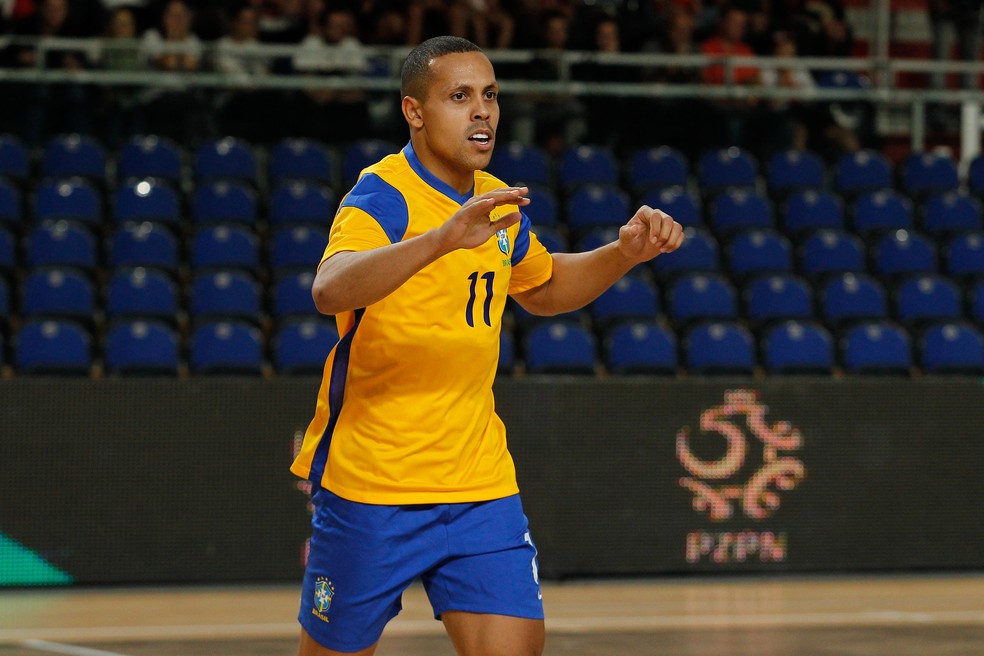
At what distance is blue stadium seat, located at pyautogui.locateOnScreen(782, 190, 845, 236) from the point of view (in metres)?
11.1

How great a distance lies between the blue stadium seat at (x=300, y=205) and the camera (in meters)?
10.4

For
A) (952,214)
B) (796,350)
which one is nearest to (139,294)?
(796,350)

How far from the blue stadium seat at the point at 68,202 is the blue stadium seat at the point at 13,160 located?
397mm

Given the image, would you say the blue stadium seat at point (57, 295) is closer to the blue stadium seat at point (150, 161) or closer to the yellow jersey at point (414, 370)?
the blue stadium seat at point (150, 161)

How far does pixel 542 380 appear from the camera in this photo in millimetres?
8531

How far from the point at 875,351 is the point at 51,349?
5.31 m

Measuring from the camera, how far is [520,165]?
1103 centimetres

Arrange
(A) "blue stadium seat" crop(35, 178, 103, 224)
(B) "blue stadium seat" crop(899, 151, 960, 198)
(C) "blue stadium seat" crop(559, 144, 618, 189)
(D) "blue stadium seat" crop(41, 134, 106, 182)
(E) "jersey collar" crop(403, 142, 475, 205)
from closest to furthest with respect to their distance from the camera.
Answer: (E) "jersey collar" crop(403, 142, 475, 205)
(A) "blue stadium seat" crop(35, 178, 103, 224)
(D) "blue stadium seat" crop(41, 134, 106, 182)
(C) "blue stadium seat" crop(559, 144, 618, 189)
(B) "blue stadium seat" crop(899, 151, 960, 198)

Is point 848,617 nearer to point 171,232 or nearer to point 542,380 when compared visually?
point 542,380

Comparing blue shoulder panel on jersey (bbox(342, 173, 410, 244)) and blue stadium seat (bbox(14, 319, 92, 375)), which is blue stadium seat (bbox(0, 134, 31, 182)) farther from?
blue shoulder panel on jersey (bbox(342, 173, 410, 244))

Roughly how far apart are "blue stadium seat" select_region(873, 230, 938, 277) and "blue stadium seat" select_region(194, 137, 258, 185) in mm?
4792

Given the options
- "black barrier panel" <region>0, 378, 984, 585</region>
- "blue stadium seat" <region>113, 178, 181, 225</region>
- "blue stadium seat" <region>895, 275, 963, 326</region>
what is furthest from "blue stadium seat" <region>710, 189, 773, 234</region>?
"blue stadium seat" <region>113, 178, 181, 225</region>

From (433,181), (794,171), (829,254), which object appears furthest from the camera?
(794,171)

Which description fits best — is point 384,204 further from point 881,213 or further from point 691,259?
point 881,213
